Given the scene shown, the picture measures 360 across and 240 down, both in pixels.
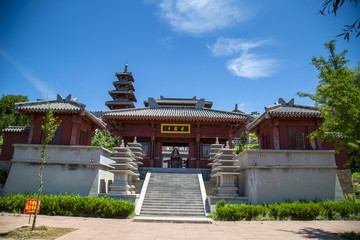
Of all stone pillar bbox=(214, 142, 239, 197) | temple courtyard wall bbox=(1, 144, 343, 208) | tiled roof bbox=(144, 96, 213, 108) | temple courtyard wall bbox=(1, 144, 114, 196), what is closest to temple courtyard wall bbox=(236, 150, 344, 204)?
temple courtyard wall bbox=(1, 144, 343, 208)

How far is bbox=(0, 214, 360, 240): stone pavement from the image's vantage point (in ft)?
21.0

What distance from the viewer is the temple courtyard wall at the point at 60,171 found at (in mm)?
11992

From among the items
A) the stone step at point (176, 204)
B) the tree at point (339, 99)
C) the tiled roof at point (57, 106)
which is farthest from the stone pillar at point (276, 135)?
the tiled roof at point (57, 106)

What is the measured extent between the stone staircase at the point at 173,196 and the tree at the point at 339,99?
21.8 ft

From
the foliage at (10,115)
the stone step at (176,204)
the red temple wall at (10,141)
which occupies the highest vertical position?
the foliage at (10,115)

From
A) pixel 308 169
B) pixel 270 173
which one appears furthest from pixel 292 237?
pixel 308 169

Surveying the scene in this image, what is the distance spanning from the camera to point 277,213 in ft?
31.1

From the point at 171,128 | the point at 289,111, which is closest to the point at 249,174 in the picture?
the point at 289,111

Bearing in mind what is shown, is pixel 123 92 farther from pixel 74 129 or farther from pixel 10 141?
pixel 74 129

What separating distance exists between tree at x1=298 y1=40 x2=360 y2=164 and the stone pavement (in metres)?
3.34

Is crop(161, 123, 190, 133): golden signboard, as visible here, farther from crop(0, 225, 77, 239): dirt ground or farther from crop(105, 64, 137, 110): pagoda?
crop(105, 64, 137, 110): pagoda

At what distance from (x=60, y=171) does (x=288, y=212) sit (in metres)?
11.4

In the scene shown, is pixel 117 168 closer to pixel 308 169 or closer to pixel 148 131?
pixel 148 131

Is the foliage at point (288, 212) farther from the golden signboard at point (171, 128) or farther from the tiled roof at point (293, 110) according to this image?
the golden signboard at point (171, 128)
